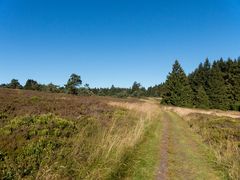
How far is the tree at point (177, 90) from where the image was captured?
56.1 metres

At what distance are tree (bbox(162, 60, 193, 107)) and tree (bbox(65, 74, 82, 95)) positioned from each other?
24.2 metres

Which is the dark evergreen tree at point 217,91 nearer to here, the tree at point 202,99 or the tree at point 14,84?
the tree at point 202,99

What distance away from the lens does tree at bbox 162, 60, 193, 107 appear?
2210 inches

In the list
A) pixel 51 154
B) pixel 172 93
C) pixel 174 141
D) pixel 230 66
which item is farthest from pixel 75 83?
pixel 51 154

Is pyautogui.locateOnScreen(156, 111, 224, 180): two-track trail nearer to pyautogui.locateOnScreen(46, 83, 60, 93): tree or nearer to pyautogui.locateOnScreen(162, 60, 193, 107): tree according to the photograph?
pyautogui.locateOnScreen(162, 60, 193, 107): tree

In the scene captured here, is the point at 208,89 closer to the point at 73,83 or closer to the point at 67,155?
the point at 73,83

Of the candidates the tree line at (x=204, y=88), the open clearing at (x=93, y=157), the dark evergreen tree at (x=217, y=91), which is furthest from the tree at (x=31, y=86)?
the open clearing at (x=93, y=157)

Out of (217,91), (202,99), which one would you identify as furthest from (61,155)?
(217,91)

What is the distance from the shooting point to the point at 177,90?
186 ft

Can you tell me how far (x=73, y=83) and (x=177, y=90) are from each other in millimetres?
27896

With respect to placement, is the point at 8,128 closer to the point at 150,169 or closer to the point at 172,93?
the point at 150,169

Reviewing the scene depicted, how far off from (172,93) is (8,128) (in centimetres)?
5114

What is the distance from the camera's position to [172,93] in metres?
56.6

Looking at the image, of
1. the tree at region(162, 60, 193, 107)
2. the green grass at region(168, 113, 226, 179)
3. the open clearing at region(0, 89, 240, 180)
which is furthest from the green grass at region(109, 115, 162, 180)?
the tree at region(162, 60, 193, 107)
